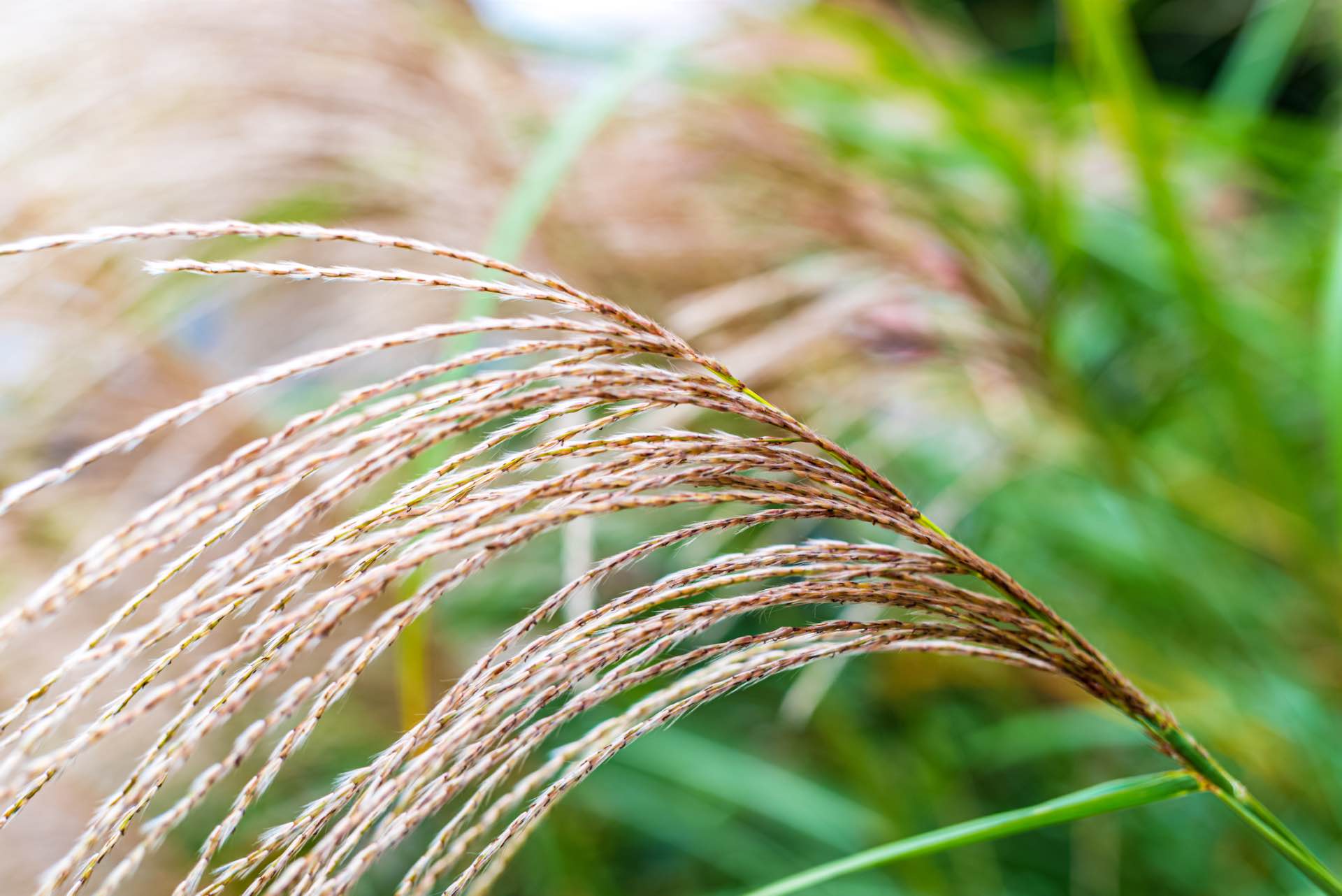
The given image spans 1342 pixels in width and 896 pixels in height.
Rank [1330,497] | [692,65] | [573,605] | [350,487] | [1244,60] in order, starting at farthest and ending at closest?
[1244,60], [1330,497], [573,605], [692,65], [350,487]

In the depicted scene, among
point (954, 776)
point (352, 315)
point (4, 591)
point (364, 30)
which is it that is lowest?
point (954, 776)

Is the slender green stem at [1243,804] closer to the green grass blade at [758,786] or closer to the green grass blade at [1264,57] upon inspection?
the green grass blade at [758,786]

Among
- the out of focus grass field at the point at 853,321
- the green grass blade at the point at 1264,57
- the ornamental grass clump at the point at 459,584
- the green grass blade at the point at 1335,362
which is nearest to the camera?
the ornamental grass clump at the point at 459,584

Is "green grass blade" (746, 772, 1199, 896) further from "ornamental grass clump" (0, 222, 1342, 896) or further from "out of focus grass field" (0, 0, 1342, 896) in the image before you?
"out of focus grass field" (0, 0, 1342, 896)

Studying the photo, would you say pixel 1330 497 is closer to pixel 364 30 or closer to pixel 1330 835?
pixel 1330 835

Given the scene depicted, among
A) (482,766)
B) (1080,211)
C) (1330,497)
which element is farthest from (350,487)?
(1330,497)

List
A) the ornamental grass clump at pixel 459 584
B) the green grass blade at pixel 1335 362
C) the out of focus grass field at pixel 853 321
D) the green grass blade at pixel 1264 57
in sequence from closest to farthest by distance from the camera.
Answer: the ornamental grass clump at pixel 459 584, the green grass blade at pixel 1335 362, the out of focus grass field at pixel 853 321, the green grass blade at pixel 1264 57

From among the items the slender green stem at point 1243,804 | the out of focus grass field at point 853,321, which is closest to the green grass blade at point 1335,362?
the out of focus grass field at point 853,321

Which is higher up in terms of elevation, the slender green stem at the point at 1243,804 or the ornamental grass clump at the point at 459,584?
the ornamental grass clump at the point at 459,584
